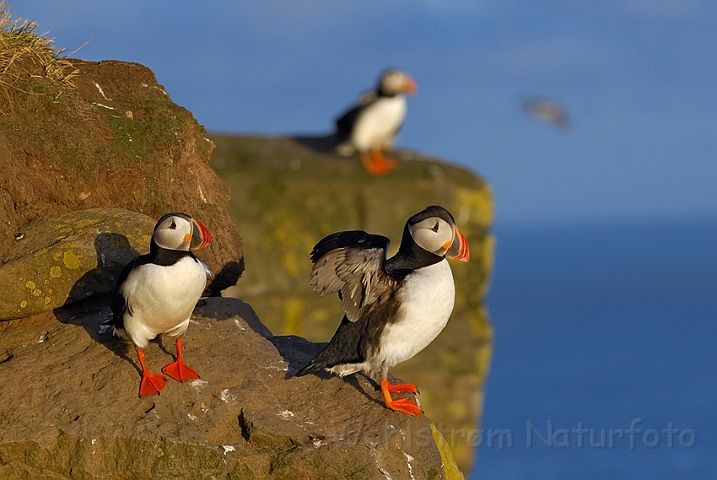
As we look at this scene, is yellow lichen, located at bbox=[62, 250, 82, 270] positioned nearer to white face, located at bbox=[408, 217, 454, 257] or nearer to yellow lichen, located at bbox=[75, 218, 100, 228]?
yellow lichen, located at bbox=[75, 218, 100, 228]

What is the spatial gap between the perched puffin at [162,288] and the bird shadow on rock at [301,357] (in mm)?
779

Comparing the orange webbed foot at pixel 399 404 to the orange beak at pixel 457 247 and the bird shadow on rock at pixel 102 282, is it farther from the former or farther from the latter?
the bird shadow on rock at pixel 102 282

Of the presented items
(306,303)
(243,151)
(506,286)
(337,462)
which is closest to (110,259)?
(337,462)

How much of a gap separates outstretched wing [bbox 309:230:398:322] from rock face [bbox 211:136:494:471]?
8205mm

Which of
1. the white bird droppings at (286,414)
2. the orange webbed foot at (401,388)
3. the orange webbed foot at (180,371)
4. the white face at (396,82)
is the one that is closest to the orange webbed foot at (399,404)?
the orange webbed foot at (401,388)

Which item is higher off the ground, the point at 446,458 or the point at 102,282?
the point at 102,282

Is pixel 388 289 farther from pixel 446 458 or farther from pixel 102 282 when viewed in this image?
pixel 102 282

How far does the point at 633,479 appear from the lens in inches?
1106

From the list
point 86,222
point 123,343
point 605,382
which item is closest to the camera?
point 123,343

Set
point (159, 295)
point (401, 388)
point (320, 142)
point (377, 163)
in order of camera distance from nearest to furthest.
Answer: point (159, 295) < point (401, 388) < point (377, 163) < point (320, 142)

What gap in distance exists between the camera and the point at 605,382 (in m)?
46.8

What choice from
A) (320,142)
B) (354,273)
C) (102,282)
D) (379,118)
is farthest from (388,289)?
(320,142)

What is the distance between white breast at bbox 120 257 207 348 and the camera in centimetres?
571

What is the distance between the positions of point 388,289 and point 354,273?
241mm
